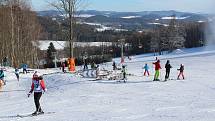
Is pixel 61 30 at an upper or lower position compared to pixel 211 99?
upper

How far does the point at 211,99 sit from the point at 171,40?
107 metres

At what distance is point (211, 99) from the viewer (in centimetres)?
2177

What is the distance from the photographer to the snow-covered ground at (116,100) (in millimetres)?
18094

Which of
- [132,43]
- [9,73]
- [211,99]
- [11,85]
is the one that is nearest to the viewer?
[211,99]

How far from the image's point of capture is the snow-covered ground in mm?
18094

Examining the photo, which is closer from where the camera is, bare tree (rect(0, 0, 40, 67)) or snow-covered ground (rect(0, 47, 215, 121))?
snow-covered ground (rect(0, 47, 215, 121))

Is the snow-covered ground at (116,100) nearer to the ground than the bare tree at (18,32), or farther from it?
nearer to the ground

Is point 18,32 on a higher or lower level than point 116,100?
higher

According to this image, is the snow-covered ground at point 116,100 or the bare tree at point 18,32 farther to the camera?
the bare tree at point 18,32

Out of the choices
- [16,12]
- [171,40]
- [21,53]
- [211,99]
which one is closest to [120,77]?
[211,99]

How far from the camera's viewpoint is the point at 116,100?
23.1 meters

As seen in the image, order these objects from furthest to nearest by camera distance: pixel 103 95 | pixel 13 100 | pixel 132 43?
pixel 132 43
pixel 13 100
pixel 103 95

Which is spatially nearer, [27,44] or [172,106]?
[172,106]

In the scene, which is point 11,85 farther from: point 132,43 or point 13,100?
point 132,43
